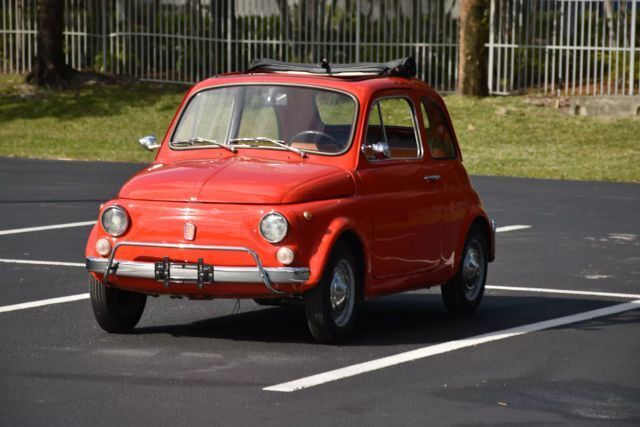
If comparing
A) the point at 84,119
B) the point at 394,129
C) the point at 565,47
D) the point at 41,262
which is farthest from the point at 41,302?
the point at 565,47

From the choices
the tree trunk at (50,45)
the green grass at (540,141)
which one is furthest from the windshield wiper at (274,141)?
the tree trunk at (50,45)

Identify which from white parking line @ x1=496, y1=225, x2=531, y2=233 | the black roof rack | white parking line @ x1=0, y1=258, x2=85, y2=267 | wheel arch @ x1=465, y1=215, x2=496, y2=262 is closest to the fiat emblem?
the black roof rack

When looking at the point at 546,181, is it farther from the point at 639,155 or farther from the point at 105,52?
the point at 105,52

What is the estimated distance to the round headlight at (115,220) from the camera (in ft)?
31.7

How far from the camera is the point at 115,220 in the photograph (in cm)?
970

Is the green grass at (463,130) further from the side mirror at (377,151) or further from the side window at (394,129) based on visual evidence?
the side mirror at (377,151)

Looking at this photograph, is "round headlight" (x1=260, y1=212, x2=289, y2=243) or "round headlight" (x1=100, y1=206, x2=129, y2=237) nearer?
"round headlight" (x1=260, y1=212, x2=289, y2=243)

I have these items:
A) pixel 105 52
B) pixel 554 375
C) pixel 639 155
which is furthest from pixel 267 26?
pixel 554 375

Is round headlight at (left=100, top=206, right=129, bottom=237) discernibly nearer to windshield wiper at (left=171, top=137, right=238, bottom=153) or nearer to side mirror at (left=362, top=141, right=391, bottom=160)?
windshield wiper at (left=171, top=137, right=238, bottom=153)

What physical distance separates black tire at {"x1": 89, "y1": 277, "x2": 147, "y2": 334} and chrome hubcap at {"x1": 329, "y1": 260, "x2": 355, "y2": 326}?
→ 1.41m

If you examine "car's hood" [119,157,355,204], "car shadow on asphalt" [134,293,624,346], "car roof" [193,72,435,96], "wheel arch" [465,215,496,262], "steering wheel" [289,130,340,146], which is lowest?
"car shadow on asphalt" [134,293,624,346]

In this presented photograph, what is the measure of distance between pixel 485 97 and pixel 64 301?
21950 millimetres

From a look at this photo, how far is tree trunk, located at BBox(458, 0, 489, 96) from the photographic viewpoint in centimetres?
3158

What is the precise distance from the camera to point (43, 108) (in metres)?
32.9
